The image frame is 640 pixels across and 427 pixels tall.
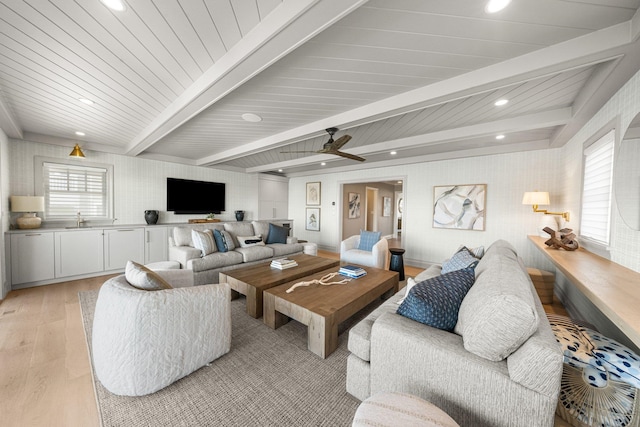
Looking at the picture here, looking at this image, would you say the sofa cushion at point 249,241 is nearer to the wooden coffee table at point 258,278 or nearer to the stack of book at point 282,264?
the wooden coffee table at point 258,278

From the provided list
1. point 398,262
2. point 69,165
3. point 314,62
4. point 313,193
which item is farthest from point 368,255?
point 69,165

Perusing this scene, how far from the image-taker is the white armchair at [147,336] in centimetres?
148

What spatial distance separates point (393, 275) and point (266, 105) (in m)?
2.59

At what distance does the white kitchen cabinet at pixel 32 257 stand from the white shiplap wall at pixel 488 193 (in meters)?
5.97

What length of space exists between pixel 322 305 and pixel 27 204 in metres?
4.83

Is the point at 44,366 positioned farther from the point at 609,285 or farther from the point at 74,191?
the point at 609,285

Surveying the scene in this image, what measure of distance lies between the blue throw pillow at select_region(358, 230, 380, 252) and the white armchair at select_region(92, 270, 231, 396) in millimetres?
3164

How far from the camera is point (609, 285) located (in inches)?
55.7

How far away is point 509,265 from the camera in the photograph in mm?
1529

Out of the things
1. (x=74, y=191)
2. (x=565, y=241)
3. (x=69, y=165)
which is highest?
(x=69, y=165)

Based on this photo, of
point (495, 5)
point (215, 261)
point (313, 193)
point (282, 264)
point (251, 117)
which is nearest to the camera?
point (495, 5)

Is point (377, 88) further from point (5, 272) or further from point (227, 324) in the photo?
point (5, 272)

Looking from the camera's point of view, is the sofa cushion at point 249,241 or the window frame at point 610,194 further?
the sofa cushion at point 249,241

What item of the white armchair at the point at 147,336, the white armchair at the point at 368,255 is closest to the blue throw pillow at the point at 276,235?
the white armchair at the point at 368,255
